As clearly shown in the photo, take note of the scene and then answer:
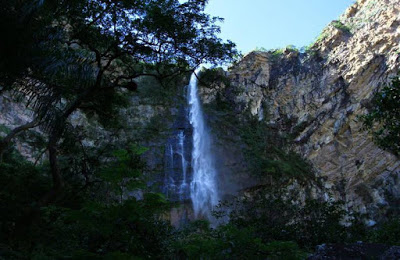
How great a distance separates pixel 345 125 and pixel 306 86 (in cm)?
494

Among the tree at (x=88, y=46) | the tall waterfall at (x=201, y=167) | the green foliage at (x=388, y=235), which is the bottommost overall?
the green foliage at (x=388, y=235)

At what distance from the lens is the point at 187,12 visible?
9.27m

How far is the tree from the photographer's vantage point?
6.56m

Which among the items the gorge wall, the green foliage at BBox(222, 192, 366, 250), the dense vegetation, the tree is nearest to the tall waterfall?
the gorge wall

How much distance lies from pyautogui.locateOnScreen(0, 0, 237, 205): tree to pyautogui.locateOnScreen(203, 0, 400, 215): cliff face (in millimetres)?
13110

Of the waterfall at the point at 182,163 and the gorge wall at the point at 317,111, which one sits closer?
the waterfall at the point at 182,163

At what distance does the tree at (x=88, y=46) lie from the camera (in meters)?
6.56

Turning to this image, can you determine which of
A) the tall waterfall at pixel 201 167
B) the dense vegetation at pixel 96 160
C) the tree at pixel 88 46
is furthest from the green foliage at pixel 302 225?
the tall waterfall at pixel 201 167

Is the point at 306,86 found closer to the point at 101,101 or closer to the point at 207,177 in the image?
the point at 207,177

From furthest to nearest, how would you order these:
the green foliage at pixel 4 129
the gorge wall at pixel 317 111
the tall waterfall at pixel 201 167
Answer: the gorge wall at pixel 317 111 → the tall waterfall at pixel 201 167 → the green foliage at pixel 4 129

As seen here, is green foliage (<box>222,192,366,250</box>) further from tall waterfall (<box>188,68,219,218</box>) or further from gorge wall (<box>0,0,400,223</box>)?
gorge wall (<box>0,0,400,223</box>)

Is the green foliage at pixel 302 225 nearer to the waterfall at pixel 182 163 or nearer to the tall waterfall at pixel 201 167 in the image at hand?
the tall waterfall at pixel 201 167

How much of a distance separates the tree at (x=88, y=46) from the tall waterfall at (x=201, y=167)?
13.7 metres

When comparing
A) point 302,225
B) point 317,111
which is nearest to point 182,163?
point 317,111
